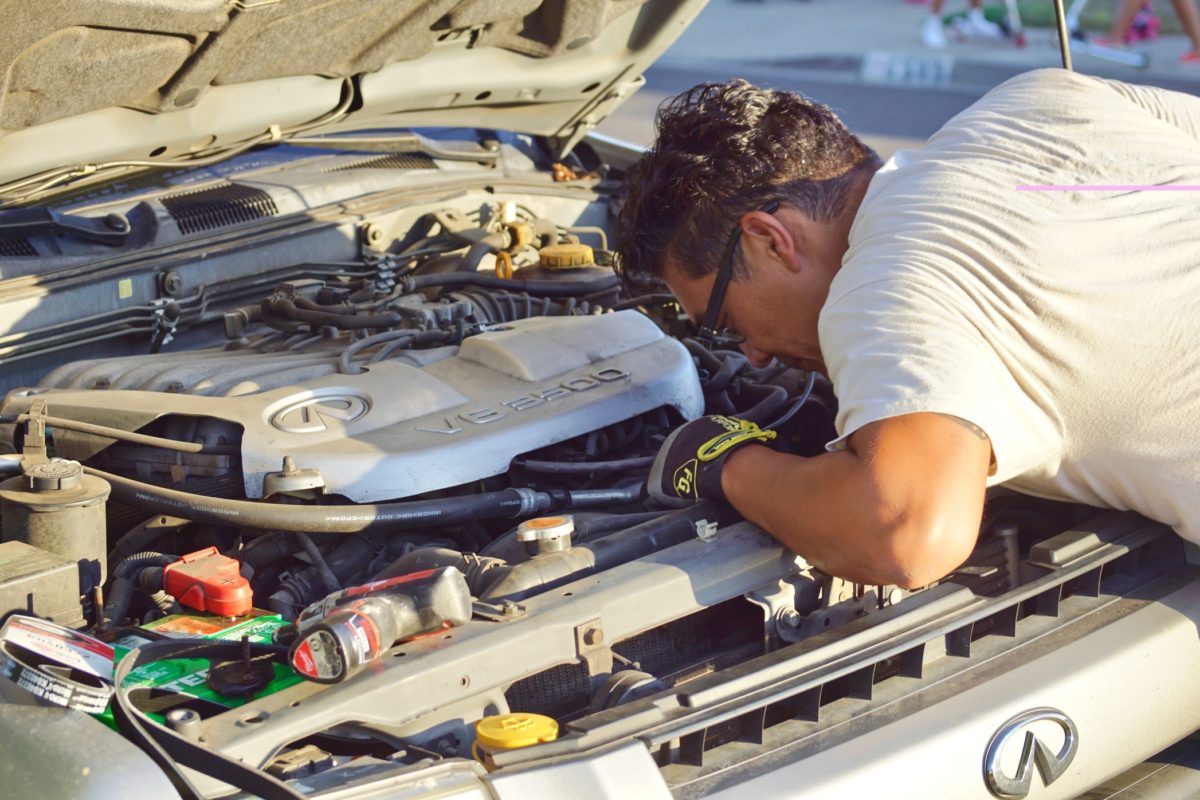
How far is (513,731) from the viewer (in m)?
1.74

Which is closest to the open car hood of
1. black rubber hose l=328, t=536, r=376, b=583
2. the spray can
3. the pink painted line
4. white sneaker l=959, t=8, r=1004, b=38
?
black rubber hose l=328, t=536, r=376, b=583

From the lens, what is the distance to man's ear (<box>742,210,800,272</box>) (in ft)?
7.63

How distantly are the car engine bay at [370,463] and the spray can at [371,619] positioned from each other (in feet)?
0.08

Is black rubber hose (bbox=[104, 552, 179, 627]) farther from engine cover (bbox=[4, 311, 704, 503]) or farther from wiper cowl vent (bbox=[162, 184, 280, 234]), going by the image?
wiper cowl vent (bbox=[162, 184, 280, 234])

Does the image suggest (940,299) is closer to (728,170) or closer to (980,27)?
(728,170)

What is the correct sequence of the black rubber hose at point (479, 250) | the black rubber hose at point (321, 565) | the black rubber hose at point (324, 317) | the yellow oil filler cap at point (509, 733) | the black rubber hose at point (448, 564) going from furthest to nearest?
the black rubber hose at point (479, 250) < the black rubber hose at point (324, 317) < the black rubber hose at point (321, 565) < the black rubber hose at point (448, 564) < the yellow oil filler cap at point (509, 733)

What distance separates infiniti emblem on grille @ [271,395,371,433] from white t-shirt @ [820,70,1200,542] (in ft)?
2.72

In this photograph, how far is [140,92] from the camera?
8.75 feet

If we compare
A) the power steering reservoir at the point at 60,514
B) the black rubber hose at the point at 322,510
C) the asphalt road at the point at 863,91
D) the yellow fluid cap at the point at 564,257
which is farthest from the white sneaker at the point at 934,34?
the power steering reservoir at the point at 60,514

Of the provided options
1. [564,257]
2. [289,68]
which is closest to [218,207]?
[289,68]

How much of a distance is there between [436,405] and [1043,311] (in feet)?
3.39

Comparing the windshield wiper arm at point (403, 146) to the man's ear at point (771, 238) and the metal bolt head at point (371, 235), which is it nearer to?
the metal bolt head at point (371, 235)

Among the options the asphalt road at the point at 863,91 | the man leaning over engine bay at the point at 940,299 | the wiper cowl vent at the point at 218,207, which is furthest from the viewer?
the asphalt road at the point at 863,91

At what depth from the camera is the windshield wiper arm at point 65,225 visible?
2943 millimetres
